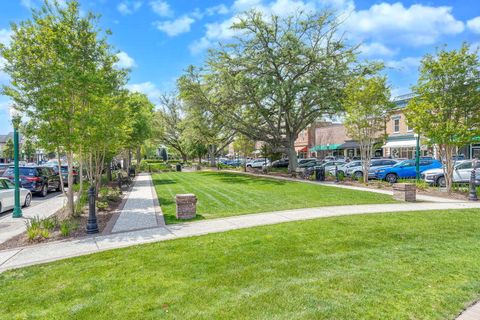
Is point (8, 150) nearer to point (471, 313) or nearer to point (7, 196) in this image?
point (7, 196)

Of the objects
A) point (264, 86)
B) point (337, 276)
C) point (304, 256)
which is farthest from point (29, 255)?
point (264, 86)

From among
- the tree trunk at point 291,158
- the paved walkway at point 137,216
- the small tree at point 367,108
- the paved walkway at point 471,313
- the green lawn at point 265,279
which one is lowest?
the paved walkway at point 471,313

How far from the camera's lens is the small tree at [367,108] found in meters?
17.8

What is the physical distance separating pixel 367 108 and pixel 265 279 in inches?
622

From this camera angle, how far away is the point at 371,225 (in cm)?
773

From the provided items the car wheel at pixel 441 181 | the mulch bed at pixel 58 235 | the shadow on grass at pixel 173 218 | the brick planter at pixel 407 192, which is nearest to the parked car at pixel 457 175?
the car wheel at pixel 441 181

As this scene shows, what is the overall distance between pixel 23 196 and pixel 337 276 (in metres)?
13.5

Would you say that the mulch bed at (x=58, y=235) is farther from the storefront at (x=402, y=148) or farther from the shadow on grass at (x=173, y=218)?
the storefront at (x=402, y=148)

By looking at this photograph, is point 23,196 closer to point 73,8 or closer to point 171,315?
point 73,8

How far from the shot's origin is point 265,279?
4.60m

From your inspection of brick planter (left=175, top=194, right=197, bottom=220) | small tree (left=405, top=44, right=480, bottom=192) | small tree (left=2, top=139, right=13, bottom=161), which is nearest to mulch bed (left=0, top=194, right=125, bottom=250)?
brick planter (left=175, top=194, right=197, bottom=220)

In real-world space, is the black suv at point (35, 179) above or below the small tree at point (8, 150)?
below

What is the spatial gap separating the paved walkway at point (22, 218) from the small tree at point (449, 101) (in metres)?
15.4

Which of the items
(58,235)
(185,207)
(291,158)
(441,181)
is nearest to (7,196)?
(58,235)
